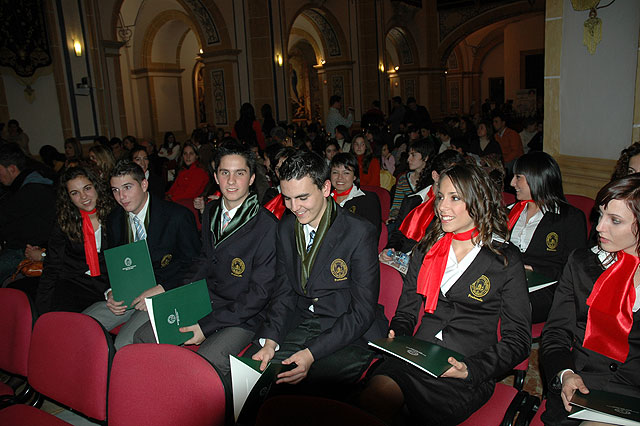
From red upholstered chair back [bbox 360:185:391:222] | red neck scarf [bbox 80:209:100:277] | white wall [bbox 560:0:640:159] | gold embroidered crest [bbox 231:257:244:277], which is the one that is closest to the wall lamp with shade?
red neck scarf [bbox 80:209:100:277]

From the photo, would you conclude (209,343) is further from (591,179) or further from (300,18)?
(300,18)

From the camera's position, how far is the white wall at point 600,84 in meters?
3.75

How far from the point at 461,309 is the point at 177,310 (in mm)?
1433

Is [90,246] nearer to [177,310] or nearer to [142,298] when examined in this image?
[142,298]

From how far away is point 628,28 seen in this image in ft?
12.1

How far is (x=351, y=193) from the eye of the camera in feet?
12.5

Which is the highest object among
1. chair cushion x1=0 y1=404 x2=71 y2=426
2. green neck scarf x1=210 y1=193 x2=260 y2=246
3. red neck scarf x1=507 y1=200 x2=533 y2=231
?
green neck scarf x1=210 y1=193 x2=260 y2=246

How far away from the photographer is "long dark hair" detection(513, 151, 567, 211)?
109 inches

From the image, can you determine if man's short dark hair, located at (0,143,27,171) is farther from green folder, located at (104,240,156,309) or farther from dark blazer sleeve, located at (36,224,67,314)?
green folder, located at (104,240,156,309)

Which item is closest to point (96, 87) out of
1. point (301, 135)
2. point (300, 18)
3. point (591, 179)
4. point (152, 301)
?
point (301, 135)

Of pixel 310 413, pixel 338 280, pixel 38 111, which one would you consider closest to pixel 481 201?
pixel 338 280

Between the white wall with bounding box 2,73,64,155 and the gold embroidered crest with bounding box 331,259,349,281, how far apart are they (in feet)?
27.6

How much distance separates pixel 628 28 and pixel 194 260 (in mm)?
3999

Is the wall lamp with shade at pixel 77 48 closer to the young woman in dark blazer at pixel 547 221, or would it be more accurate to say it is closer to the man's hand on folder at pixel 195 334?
the man's hand on folder at pixel 195 334
